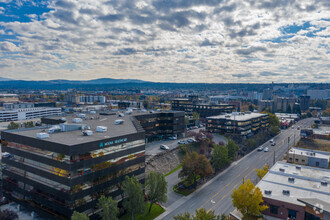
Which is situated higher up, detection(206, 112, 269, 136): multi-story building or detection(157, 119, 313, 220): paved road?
detection(206, 112, 269, 136): multi-story building

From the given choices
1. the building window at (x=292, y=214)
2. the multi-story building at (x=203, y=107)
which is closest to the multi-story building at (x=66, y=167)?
the building window at (x=292, y=214)

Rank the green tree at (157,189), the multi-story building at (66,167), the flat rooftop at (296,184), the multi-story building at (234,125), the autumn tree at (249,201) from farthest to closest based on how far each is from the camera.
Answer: the multi-story building at (234,125), the green tree at (157,189), the flat rooftop at (296,184), the autumn tree at (249,201), the multi-story building at (66,167)

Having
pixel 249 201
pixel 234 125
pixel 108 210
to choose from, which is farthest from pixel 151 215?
pixel 234 125

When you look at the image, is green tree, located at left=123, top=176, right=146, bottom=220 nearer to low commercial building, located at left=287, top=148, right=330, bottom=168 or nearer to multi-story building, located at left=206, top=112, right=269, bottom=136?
low commercial building, located at left=287, top=148, right=330, bottom=168

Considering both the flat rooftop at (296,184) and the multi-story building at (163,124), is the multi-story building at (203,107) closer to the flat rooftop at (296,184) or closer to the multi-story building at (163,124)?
the multi-story building at (163,124)

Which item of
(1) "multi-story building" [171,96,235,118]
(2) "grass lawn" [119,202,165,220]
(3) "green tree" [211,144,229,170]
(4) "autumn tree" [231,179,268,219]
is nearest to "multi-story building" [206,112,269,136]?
(1) "multi-story building" [171,96,235,118]

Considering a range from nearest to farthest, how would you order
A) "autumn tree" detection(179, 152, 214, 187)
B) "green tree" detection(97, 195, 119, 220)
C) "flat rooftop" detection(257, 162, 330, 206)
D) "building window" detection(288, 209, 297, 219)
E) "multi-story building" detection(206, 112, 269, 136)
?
"green tree" detection(97, 195, 119, 220) → "building window" detection(288, 209, 297, 219) → "flat rooftop" detection(257, 162, 330, 206) → "autumn tree" detection(179, 152, 214, 187) → "multi-story building" detection(206, 112, 269, 136)
